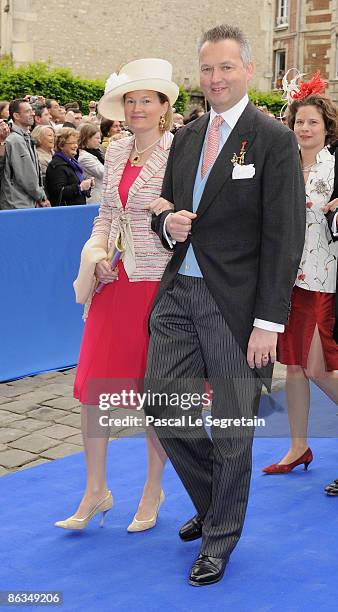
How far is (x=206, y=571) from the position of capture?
3.52m

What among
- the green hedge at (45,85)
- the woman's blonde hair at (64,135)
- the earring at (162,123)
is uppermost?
the green hedge at (45,85)

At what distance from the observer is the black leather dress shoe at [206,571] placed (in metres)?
3.51

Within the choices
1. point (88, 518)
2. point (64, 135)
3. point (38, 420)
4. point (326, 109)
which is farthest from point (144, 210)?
point (64, 135)

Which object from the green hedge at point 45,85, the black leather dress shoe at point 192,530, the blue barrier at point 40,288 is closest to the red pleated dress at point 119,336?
the black leather dress shoe at point 192,530

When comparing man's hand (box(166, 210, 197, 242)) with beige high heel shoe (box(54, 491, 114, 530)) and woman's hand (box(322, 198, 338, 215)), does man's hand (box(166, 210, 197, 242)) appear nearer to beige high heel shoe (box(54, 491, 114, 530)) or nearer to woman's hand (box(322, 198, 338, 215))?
woman's hand (box(322, 198, 338, 215))

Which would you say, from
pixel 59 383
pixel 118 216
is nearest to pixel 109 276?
pixel 118 216

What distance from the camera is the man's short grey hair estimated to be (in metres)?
3.48

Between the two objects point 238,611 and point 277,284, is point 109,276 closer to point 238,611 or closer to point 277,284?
point 277,284

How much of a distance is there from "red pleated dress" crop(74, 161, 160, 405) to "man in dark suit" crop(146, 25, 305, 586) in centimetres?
33

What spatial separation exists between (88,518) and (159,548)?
15.3 inches

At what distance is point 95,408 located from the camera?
159 inches

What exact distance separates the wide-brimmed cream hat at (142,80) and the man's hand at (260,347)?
1.28 metres

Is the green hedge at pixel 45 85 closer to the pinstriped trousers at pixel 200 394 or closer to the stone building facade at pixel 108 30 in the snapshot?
the stone building facade at pixel 108 30

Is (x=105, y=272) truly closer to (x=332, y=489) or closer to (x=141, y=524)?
(x=141, y=524)
